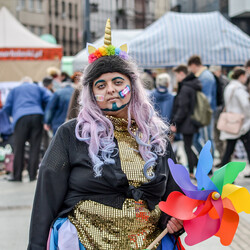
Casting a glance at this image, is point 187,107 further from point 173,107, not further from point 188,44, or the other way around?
point 188,44

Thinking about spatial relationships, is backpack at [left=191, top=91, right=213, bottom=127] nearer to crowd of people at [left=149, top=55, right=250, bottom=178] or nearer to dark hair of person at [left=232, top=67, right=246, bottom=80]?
crowd of people at [left=149, top=55, right=250, bottom=178]

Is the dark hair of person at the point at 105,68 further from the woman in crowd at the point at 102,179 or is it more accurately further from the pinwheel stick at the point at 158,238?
the pinwheel stick at the point at 158,238

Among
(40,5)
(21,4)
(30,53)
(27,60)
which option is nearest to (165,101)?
(27,60)

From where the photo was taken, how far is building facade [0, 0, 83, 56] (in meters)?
54.1

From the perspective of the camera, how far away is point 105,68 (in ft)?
7.55

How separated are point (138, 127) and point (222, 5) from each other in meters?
19.6

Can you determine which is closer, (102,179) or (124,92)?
(102,179)

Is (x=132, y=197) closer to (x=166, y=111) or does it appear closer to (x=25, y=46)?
(x=166, y=111)

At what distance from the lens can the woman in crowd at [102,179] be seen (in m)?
2.14

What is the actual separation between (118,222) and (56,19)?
6247 cm

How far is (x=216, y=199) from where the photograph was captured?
1938 millimetres

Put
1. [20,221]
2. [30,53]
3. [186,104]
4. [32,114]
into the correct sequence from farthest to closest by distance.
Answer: [30,53], [32,114], [186,104], [20,221]

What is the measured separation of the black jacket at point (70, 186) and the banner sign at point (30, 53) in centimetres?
1072

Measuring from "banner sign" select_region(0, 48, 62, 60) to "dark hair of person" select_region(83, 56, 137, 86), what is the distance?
10.5m
